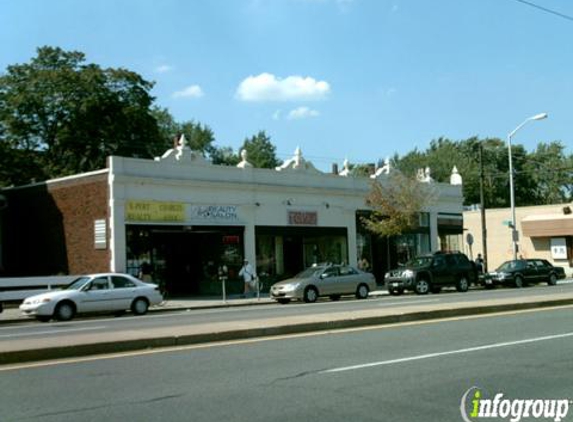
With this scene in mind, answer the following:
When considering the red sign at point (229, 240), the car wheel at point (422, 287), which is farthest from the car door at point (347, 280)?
the red sign at point (229, 240)

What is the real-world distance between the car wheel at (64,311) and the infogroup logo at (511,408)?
52.6 feet

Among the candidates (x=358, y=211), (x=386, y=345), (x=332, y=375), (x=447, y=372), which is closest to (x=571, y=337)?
(x=386, y=345)

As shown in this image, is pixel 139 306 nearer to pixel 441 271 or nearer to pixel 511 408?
pixel 441 271

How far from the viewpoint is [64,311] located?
2152 centimetres

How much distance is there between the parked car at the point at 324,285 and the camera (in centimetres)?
2708

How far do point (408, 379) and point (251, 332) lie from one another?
4681 millimetres

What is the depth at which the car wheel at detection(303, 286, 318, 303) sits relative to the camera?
27.2 metres

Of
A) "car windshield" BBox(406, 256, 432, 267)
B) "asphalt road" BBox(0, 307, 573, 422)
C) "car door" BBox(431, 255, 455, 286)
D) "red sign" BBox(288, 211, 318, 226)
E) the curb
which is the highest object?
"red sign" BBox(288, 211, 318, 226)

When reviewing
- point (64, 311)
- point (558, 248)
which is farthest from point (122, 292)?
point (558, 248)

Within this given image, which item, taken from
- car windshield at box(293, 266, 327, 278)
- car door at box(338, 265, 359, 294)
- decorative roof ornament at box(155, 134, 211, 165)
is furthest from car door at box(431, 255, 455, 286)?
decorative roof ornament at box(155, 134, 211, 165)

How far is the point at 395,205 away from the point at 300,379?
28823 millimetres

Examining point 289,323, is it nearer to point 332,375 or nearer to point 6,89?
point 332,375

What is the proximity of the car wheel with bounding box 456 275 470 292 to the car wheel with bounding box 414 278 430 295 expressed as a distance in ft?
6.49

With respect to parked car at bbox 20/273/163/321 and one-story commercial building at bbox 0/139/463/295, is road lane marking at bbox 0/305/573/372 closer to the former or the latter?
parked car at bbox 20/273/163/321
